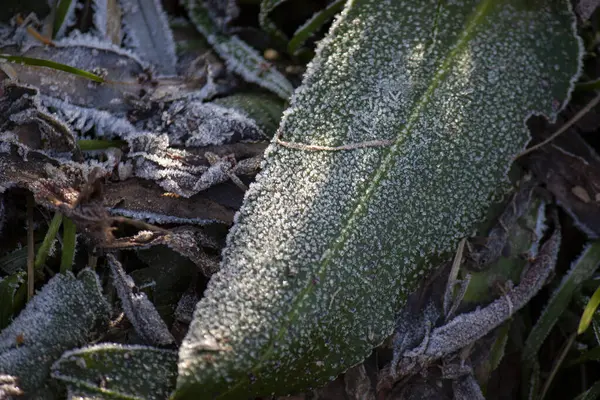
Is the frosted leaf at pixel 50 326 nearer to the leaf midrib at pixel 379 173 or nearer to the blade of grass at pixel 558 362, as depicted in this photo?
the leaf midrib at pixel 379 173

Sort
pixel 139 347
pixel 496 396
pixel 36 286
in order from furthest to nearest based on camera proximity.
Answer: pixel 496 396
pixel 36 286
pixel 139 347

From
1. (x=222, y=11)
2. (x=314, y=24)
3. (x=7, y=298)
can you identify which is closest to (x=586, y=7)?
(x=314, y=24)

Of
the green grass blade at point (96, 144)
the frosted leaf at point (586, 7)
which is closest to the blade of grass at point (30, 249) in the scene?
the green grass blade at point (96, 144)

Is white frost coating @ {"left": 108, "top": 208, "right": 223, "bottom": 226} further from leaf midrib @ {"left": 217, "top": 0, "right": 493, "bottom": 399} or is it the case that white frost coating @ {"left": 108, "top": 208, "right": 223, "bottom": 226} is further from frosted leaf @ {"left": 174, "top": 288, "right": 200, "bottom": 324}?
leaf midrib @ {"left": 217, "top": 0, "right": 493, "bottom": 399}

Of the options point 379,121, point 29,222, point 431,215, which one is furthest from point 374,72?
point 29,222

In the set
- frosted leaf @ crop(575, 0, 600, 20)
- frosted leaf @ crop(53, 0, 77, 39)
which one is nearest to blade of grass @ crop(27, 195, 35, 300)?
frosted leaf @ crop(53, 0, 77, 39)

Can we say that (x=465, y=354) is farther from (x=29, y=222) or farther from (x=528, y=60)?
(x=29, y=222)
